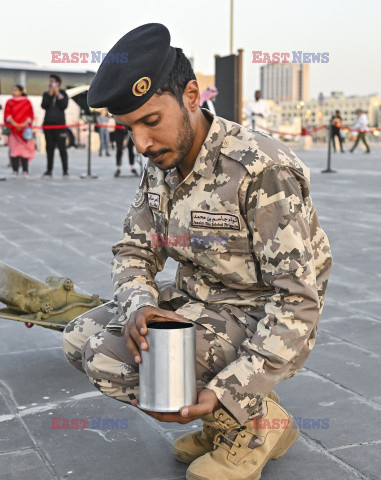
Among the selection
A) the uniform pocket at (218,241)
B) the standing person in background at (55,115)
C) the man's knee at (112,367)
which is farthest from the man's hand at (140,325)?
the standing person in background at (55,115)

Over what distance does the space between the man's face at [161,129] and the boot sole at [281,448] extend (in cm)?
91

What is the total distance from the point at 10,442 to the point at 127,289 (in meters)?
0.70

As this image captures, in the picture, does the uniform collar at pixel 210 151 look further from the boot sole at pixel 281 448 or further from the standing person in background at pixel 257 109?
the standing person in background at pixel 257 109

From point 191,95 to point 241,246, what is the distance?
44 cm

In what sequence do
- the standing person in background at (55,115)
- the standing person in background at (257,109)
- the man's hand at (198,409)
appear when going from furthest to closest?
the standing person in background at (257,109) < the standing person in background at (55,115) < the man's hand at (198,409)

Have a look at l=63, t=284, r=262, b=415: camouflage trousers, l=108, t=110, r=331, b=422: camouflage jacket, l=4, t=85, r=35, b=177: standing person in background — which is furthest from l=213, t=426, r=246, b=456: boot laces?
l=4, t=85, r=35, b=177: standing person in background

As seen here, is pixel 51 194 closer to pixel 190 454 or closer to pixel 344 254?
pixel 344 254

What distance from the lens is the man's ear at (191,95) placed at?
204 centimetres

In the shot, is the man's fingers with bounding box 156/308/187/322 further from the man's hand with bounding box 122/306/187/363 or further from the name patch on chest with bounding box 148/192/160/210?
the name patch on chest with bounding box 148/192/160/210

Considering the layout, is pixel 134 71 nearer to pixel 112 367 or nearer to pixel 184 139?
pixel 184 139

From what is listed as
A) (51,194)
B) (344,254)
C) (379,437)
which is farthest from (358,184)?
(379,437)

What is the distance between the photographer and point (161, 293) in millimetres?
2350

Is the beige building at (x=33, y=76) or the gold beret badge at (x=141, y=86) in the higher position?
the beige building at (x=33, y=76)

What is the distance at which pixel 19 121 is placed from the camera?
12.8 meters
